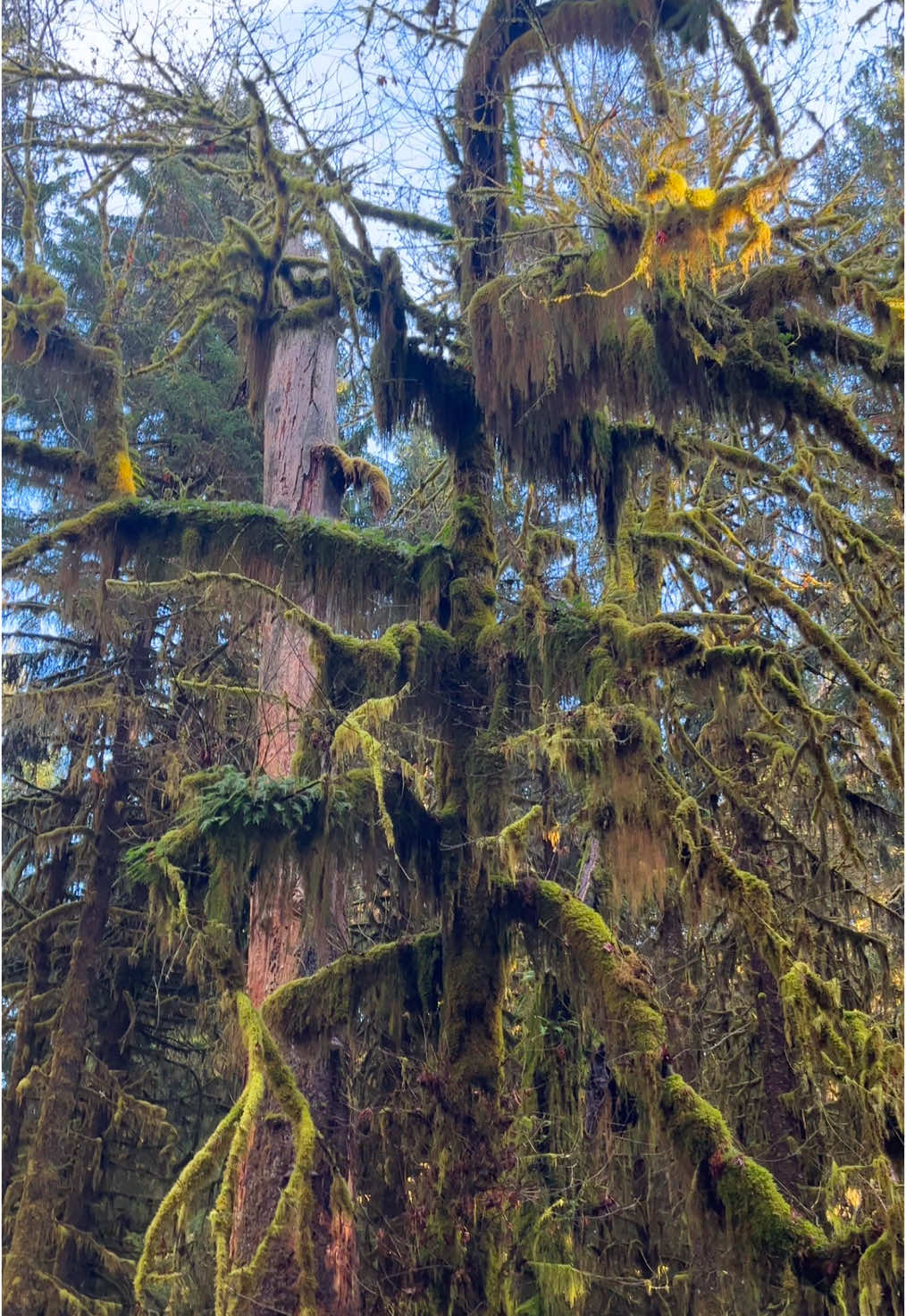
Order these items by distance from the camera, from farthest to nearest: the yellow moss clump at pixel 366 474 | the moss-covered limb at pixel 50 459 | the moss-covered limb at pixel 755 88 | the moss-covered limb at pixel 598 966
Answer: the yellow moss clump at pixel 366 474 → the moss-covered limb at pixel 50 459 → the moss-covered limb at pixel 755 88 → the moss-covered limb at pixel 598 966

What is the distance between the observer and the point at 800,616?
6.21 metres

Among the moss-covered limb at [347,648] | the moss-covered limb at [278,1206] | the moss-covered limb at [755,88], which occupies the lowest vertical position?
the moss-covered limb at [278,1206]

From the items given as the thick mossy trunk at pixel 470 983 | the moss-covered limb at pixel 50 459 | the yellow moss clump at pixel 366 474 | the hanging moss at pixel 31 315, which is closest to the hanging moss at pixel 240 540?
the thick mossy trunk at pixel 470 983

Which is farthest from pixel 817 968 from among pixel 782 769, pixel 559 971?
pixel 559 971

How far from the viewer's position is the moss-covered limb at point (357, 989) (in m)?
4.92

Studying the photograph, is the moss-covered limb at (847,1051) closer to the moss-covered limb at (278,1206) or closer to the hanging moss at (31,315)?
the moss-covered limb at (278,1206)

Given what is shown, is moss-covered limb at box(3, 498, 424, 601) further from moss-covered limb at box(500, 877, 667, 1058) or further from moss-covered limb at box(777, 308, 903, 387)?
moss-covered limb at box(777, 308, 903, 387)

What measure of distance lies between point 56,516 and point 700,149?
601 cm

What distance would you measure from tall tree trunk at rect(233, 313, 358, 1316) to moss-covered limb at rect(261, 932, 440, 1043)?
18 cm

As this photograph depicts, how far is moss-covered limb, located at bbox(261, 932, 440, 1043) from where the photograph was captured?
194 inches

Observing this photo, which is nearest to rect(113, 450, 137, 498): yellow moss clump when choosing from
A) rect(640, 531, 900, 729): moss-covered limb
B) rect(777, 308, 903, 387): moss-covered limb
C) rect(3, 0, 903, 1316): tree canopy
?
rect(3, 0, 903, 1316): tree canopy

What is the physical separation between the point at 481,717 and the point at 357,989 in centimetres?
158

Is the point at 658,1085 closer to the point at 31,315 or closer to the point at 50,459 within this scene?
the point at 50,459

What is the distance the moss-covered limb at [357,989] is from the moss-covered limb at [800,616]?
2.78m
